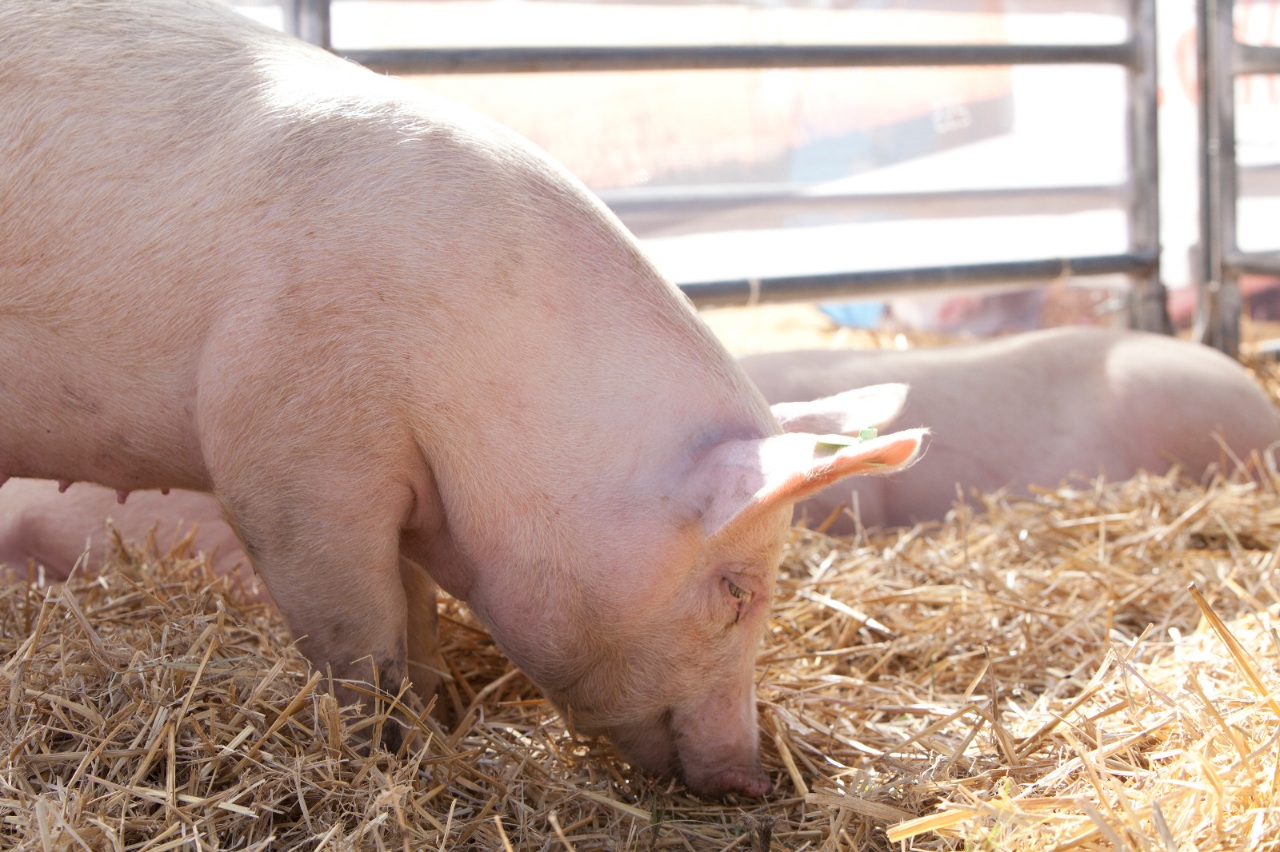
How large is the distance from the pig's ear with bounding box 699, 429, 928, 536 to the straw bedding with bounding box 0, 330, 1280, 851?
0.51 m

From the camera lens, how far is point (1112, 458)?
4.47m

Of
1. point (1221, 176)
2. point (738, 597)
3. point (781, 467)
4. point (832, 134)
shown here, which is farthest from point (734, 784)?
point (1221, 176)

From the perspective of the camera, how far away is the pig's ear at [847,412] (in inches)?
99.3

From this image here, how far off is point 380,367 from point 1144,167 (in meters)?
4.67

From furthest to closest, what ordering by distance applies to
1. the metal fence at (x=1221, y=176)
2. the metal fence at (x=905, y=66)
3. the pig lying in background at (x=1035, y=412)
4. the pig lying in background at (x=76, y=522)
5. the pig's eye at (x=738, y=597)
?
the metal fence at (x=1221, y=176) < the metal fence at (x=905, y=66) < the pig lying in background at (x=1035, y=412) < the pig lying in background at (x=76, y=522) < the pig's eye at (x=738, y=597)

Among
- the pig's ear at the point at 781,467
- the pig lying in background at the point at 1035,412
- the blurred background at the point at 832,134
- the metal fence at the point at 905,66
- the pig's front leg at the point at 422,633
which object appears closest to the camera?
Answer: the pig's ear at the point at 781,467

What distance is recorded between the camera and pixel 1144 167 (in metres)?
5.92

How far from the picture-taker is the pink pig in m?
2.29

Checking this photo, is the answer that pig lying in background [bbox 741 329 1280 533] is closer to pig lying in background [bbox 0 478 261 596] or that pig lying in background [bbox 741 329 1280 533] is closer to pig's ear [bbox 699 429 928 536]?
pig lying in background [bbox 0 478 261 596]

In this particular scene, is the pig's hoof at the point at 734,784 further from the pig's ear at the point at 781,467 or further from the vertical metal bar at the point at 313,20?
the vertical metal bar at the point at 313,20

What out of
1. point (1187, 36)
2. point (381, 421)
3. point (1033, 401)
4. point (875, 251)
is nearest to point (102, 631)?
point (381, 421)

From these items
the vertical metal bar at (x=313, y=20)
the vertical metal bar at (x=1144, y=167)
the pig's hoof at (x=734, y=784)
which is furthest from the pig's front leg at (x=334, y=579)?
the vertical metal bar at (x=1144, y=167)

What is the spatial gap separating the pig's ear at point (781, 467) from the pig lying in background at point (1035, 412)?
1.99 metres

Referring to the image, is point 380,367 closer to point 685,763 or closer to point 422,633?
point 422,633
